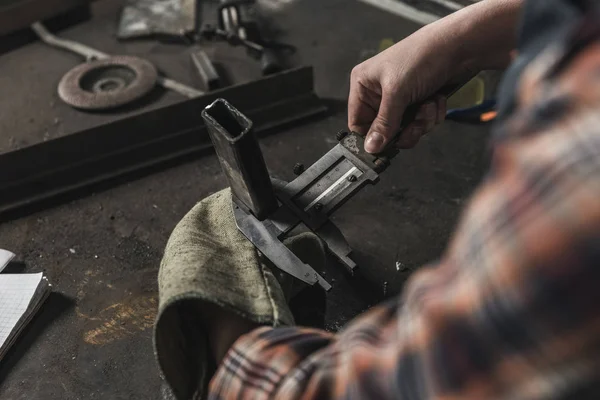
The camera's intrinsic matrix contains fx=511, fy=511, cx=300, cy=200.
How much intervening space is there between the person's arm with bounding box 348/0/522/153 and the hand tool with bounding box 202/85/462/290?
0.03m

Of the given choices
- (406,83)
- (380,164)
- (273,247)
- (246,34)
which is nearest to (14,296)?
(273,247)

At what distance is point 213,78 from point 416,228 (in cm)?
89

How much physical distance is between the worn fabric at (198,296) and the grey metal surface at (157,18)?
1409 mm

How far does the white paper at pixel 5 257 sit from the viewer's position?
1.19 meters

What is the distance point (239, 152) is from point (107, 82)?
1267 millimetres

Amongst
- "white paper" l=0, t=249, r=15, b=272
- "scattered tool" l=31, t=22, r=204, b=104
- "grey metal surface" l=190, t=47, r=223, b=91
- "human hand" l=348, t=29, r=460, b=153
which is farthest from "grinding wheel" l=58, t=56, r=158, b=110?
"human hand" l=348, t=29, r=460, b=153

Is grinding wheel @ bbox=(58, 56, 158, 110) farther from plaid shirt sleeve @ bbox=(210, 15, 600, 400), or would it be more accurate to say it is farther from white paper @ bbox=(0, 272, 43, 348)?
plaid shirt sleeve @ bbox=(210, 15, 600, 400)

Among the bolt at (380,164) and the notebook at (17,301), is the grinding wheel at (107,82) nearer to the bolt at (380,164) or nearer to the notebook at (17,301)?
the notebook at (17,301)

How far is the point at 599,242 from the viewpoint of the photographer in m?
0.28

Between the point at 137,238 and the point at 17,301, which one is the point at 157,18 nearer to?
the point at 137,238

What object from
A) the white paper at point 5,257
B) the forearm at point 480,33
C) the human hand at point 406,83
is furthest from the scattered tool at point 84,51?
the forearm at point 480,33

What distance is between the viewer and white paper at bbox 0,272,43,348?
3.47 feet

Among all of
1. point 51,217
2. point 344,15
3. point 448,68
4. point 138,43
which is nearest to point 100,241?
point 51,217

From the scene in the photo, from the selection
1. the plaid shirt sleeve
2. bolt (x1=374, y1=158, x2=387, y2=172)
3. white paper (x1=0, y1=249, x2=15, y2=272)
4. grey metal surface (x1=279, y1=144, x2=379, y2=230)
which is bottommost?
white paper (x1=0, y1=249, x2=15, y2=272)
